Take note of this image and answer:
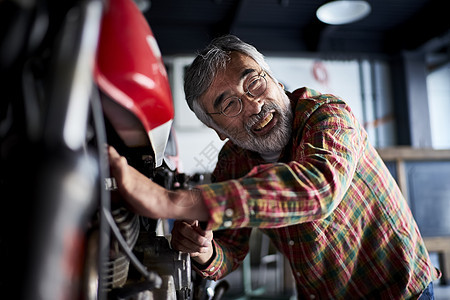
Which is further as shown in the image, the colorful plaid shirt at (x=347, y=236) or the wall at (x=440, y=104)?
the wall at (x=440, y=104)

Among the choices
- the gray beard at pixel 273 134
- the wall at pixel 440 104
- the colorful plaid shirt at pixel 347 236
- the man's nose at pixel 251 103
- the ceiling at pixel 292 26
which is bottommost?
the colorful plaid shirt at pixel 347 236

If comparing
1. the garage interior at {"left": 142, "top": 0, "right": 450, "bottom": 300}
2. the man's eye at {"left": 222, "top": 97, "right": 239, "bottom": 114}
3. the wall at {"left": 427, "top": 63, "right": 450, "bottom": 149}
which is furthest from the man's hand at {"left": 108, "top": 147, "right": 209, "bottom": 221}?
the wall at {"left": 427, "top": 63, "right": 450, "bottom": 149}

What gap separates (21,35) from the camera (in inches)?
19.3

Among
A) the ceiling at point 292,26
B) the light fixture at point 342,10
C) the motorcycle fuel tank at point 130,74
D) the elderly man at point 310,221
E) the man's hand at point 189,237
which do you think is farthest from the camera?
the ceiling at point 292,26

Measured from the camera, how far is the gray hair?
3.58 feet

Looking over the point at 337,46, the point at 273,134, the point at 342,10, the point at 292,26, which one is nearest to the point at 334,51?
the point at 337,46

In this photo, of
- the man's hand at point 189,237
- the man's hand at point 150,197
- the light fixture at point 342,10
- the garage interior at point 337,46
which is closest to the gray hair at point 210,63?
the man's hand at point 189,237

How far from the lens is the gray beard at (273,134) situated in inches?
43.9

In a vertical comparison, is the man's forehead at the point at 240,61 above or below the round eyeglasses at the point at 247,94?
above

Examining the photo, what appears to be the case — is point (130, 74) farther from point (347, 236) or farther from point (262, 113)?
point (347, 236)

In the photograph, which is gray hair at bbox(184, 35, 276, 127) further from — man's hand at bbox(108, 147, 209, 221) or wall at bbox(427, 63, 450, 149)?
wall at bbox(427, 63, 450, 149)

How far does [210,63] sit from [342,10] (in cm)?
313

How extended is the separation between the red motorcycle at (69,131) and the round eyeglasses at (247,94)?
1.32ft

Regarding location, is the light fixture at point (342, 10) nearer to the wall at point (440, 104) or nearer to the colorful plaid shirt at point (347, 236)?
the colorful plaid shirt at point (347, 236)
